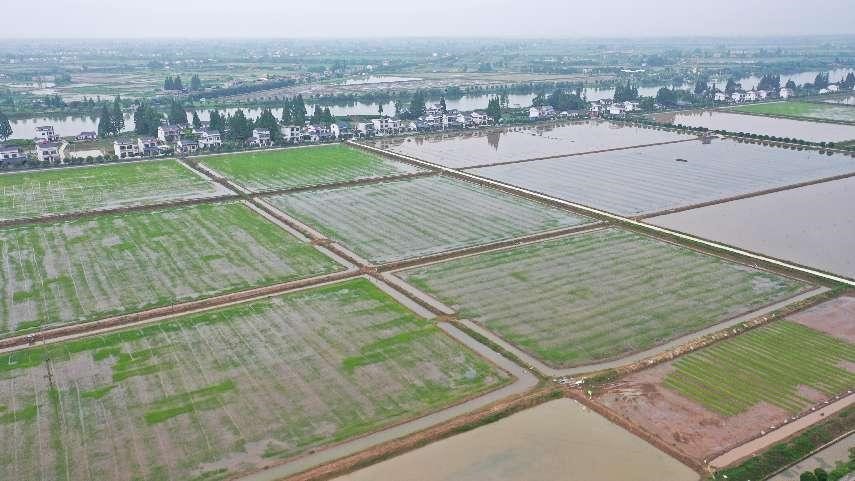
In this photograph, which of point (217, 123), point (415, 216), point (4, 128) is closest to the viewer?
point (415, 216)

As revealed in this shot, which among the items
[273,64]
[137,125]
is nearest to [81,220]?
[137,125]

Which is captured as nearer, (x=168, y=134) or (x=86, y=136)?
(x=86, y=136)

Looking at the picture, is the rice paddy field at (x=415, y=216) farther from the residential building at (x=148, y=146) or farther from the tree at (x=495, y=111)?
the tree at (x=495, y=111)

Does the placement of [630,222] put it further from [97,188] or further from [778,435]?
[97,188]

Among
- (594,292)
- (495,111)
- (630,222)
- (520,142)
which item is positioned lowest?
(594,292)

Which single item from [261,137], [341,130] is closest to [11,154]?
[261,137]

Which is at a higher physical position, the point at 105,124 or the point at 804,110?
the point at 105,124

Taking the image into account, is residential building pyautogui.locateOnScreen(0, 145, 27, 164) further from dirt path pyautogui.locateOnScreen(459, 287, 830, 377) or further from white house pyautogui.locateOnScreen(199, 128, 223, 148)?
dirt path pyautogui.locateOnScreen(459, 287, 830, 377)

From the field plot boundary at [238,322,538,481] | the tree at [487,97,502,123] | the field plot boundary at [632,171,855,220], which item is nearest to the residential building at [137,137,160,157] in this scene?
the tree at [487,97,502,123]
